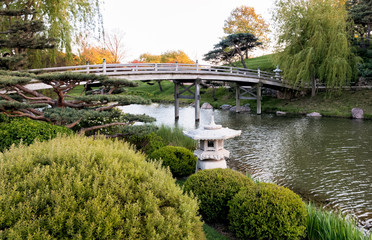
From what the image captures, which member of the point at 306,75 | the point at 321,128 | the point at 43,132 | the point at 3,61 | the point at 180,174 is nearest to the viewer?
the point at 43,132

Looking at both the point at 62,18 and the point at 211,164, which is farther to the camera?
the point at 62,18

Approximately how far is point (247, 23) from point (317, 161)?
1549 inches

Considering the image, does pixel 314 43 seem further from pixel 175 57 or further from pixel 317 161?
pixel 175 57

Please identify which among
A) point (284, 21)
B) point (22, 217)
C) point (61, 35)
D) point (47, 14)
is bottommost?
point (22, 217)

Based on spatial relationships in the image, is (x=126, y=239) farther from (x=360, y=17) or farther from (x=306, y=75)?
(x=360, y=17)

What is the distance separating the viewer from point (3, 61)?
10328mm

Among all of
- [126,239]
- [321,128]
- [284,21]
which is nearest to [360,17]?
[284,21]

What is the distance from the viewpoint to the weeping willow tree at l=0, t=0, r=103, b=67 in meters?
13.1

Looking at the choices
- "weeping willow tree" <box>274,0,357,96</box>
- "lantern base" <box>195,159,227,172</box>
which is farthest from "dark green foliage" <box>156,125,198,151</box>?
"weeping willow tree" <box>274,0,357,96</box>

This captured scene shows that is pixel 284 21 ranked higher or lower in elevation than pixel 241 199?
higher

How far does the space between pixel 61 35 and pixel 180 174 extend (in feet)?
35.2

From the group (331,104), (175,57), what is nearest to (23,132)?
(331,104)

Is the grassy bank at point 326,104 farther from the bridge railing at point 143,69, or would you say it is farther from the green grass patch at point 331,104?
the bridge railing at point 143,69

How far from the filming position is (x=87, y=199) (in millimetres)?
2373
